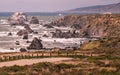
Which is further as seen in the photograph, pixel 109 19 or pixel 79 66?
pixel 109 19

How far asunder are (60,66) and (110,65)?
21.9 feet

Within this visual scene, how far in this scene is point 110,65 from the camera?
45.1 m

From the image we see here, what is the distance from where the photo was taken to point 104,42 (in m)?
89.8

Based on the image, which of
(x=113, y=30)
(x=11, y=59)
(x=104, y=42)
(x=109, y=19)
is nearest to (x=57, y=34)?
(x=113, y=30)

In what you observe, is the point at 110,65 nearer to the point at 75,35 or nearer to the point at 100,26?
the point at 75,35

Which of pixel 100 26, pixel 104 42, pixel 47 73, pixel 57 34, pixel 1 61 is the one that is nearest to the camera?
pixel 47 73

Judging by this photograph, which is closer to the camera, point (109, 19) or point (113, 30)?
point (113, 30)

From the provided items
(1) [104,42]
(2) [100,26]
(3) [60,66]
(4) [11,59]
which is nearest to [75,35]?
(2) [100,26]

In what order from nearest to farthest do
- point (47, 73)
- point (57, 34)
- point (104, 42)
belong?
point (47, 73)
point (104, 42)
point (57, 34)

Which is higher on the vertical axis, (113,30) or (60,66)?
(60,66)

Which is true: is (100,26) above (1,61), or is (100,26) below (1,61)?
below

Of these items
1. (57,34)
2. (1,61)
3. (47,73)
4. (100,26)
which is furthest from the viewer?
(100,26)

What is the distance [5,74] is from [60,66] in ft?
27.8

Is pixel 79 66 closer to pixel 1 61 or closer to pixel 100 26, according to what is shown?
pixel 1 61
